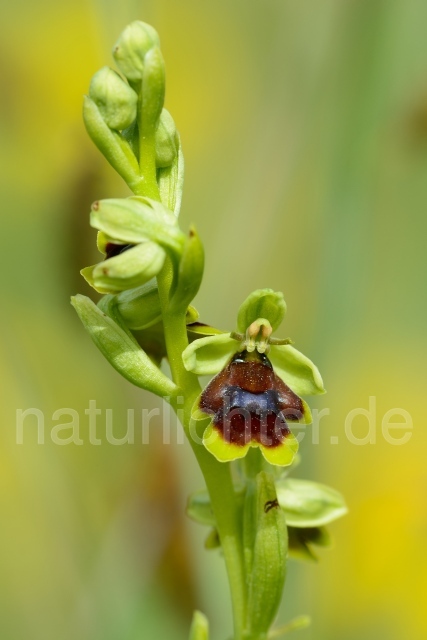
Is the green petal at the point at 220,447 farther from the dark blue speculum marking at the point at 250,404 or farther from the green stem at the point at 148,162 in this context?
the green stem at the point at 148,162

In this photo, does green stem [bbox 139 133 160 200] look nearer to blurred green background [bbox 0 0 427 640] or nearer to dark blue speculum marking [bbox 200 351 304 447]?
dark blue speculum marking [bbox 200 351 304 447]

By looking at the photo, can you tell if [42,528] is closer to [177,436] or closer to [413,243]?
[177,436]

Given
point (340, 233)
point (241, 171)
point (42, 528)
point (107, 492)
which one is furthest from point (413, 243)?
point (42, 528)

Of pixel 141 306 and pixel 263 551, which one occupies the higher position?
pixel 141 306

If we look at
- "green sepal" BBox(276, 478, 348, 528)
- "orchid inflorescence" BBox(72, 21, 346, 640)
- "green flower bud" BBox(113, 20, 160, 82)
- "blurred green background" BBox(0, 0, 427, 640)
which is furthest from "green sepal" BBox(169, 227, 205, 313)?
"blurred green background" BBox(0, 0, 427, 640)

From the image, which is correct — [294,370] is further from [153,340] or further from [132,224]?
[132,224]

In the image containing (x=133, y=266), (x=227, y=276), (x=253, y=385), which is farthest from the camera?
(x=227, y=276)

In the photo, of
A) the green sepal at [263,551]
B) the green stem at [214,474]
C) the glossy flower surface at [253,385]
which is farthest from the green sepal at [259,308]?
the green sepal at [263,551]

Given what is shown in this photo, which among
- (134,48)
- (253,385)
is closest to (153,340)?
(253,385)
